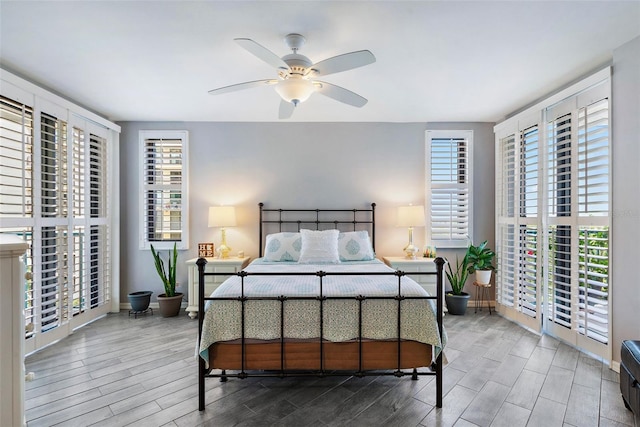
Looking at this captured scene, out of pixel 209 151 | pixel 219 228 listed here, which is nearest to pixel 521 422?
pixel 219 228

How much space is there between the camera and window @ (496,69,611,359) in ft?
8.75

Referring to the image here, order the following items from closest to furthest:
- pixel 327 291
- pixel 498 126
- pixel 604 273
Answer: pixel 327 291
pixel 604 273
pixel 498 126

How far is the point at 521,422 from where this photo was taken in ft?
6.21

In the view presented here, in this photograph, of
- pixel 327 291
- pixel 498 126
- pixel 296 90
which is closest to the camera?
pixel 327 291

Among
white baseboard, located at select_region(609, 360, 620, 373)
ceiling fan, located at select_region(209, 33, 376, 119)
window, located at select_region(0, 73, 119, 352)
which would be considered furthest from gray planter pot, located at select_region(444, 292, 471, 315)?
window, located at select_region(0, 73, 119, 352)

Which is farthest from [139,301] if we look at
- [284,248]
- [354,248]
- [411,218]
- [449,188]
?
[449,188]

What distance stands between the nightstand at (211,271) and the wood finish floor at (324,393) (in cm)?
83

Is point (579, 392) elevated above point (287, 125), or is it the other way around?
point (287, 125)

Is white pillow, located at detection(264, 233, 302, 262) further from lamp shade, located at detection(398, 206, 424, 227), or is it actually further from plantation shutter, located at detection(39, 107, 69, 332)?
plantation shutter, located at detection(39, 107, 69, 332)

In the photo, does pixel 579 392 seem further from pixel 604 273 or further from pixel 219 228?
pixel 219 228

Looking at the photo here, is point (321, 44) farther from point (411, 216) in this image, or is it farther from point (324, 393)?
point (324, 393)

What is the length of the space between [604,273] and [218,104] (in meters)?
4.26

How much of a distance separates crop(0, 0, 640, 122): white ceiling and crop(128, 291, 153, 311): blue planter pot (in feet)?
7.99

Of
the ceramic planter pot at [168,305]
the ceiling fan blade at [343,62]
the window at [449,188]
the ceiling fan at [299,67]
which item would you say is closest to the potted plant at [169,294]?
the ceramic planter pot at [168,305]
